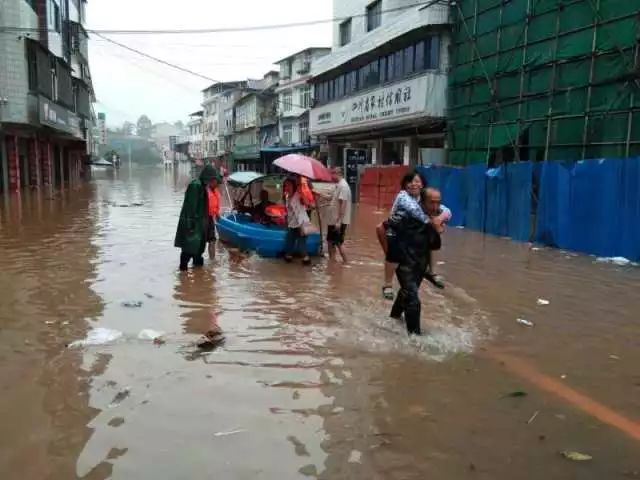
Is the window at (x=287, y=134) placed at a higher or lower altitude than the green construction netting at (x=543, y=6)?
lower

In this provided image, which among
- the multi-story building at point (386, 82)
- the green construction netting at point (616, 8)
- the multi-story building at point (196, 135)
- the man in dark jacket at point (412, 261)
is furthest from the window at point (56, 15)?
the multi-story building at point (196, 135)

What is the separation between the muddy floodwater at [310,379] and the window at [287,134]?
1681 inches

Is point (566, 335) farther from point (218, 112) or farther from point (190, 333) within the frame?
point (218, 112)

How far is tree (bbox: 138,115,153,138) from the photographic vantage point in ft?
573

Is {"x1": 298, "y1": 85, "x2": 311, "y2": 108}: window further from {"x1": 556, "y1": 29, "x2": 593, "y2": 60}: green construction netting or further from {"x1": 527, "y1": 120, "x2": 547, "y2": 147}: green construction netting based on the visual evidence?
{"x1": 556, "y1": 29, "x2": 593, "y2": 60}: green construction netting

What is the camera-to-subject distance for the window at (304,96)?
153ft

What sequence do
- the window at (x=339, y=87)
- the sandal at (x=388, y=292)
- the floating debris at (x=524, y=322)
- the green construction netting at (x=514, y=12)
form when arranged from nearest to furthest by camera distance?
the floating debris at (x=524, y=322), the sandal at (x=388, y=292), the green construction netting at (x=514, y=12), the window at (x=339, y=87)

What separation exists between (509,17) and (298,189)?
11.5 metres

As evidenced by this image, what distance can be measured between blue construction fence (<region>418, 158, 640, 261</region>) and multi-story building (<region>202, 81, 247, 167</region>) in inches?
2220

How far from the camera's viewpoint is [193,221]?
29.3ft

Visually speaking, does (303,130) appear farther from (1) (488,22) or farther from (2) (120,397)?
(2) (120,397)

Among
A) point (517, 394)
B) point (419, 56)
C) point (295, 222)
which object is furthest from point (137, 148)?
point (517, 394)

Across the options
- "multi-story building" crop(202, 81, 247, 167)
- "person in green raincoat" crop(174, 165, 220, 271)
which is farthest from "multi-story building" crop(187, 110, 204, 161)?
"person in green raincoat" crop(174, 165, 220, 271)

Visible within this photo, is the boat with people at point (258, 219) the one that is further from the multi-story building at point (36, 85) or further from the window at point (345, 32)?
the window at point (345, 32)
